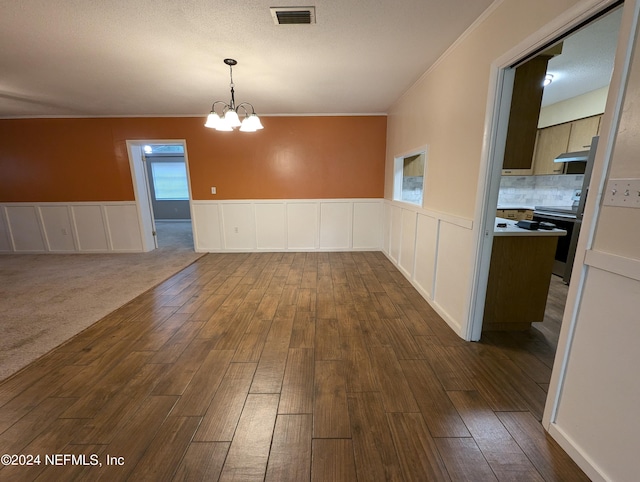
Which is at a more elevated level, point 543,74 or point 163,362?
point 543,74

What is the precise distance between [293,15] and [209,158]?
136 inches

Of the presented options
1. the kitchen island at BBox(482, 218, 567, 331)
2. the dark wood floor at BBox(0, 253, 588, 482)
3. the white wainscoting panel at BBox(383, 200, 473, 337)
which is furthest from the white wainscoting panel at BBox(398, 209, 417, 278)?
the kitchen island at BBox(482, 218, 567, 331)

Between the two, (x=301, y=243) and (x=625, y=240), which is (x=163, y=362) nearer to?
(x=625, y=240)

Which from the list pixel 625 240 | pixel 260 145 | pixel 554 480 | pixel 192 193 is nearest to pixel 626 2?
pixel 625 240

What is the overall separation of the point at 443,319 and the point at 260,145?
413cm

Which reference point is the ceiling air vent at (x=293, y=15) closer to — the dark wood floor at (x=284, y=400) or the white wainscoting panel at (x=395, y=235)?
Result: the dark wood floor at (x=284, y=400)

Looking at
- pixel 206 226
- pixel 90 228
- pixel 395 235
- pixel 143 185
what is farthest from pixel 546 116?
pixel 90 228

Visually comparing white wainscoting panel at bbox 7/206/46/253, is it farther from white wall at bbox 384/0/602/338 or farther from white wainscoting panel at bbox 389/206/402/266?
white wall at bbox 384/0/602/338

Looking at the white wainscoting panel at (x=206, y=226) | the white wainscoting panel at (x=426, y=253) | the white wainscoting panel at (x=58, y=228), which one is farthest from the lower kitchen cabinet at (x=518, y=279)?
the white wainscoting panel at (x=58, y=228)

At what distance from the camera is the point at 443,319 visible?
8.22ft

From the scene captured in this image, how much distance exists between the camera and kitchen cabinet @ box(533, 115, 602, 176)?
360cm

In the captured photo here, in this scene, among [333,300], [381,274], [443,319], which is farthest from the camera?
[381,274]

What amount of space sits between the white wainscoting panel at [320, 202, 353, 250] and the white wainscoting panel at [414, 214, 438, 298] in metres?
1.92

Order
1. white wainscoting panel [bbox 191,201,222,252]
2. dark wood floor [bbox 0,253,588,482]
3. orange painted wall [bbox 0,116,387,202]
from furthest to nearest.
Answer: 1. white wainscoting panel [bbox 191,201,222,252]
2. orange painted wall [bbox 0,116,387,202]
3. dark wood floor [bbox 0,253,588,482]
